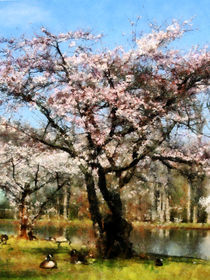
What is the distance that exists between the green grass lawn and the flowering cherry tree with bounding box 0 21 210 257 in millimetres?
1655

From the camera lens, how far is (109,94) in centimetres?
1520

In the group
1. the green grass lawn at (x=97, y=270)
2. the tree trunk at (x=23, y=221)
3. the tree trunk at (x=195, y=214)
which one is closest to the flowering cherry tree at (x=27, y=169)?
the tree trunk at (x=23, y=221)

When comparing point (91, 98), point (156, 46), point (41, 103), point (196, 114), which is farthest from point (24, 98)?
point (196, 114)

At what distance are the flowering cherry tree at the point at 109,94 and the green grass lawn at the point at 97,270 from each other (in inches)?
65.1

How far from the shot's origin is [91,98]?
49.7ft

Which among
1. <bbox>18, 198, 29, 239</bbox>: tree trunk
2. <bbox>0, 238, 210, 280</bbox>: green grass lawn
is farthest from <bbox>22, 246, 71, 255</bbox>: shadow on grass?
<bbox>18, 198, 29, 239</bbox>: tree trunk

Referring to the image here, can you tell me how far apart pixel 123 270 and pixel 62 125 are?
6.09 meters

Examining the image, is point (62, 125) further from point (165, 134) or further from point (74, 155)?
point (165, 134)

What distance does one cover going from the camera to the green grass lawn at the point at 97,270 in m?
12.1

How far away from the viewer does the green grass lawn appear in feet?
39.7

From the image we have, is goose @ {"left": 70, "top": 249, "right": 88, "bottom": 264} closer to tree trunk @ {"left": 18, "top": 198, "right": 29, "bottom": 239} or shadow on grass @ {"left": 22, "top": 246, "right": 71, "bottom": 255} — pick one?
shadow on grass @ {"left": 22, "top": 246, "right": 71, "bottom": 255}

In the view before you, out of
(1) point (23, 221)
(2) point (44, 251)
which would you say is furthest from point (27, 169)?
(2) point (44, 251)

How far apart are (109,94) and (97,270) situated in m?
6.20

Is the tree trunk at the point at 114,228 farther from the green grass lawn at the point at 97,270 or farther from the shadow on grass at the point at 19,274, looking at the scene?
the shadow on grass at the point at 19,274
